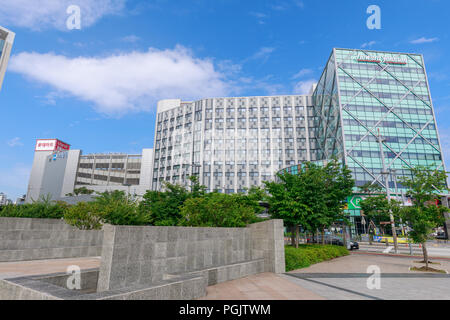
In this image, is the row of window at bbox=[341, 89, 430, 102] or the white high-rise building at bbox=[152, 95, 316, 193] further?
the white high-rise building at bbox=[152, 95, 316, 193]

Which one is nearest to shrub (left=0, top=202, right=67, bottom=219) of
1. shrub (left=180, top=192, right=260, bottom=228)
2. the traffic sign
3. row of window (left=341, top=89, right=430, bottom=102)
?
shrub (left=180, top=192, right=260, bottom=228)

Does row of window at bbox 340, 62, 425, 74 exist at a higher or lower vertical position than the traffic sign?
higher

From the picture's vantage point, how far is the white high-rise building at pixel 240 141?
6775cm

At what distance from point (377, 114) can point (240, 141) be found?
109 ft

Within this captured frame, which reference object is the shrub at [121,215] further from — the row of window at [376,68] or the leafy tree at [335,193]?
the row of window at [376,68]

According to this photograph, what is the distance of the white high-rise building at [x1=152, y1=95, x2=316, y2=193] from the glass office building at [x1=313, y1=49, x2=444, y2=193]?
322 inches

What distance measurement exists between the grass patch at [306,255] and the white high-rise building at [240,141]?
47.1 meters

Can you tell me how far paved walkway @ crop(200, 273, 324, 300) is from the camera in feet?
23.3

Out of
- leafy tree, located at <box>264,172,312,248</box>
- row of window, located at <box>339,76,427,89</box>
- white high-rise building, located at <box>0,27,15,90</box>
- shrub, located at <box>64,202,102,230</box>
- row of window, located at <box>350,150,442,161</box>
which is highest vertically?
white high-rise building, located at <box>0,27,15,90</box>

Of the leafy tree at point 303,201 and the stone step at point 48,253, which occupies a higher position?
the leafy tree at point 303,201

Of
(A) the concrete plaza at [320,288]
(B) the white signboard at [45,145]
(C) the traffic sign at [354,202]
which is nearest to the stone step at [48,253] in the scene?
(A) the concrete plaza at [320,288]

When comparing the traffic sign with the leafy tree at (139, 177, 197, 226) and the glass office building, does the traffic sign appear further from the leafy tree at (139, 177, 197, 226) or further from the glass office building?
the leafy tree at (139, 177, 197, 226)
